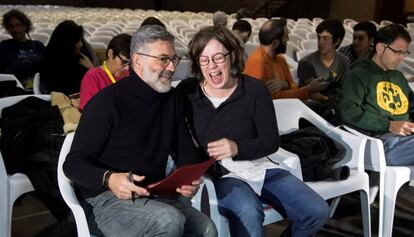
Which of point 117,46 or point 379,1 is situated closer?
point 117,46

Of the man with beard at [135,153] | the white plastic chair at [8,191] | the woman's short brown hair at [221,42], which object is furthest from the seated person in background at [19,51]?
the man with beard at [135,153]

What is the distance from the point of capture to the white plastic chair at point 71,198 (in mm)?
1880

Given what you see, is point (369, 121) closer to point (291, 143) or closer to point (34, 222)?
point (291, 143)

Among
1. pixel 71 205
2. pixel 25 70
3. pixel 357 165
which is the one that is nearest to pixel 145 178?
pixel 71 205

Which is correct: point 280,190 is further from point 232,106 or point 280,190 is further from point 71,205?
point 71,205

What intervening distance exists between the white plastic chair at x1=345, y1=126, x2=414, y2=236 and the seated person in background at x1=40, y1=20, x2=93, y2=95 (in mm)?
1964

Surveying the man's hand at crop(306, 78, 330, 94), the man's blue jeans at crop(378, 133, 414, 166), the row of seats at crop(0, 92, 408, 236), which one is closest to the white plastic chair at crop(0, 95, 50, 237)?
the row of seats at crop(0, 92, 408, 236)

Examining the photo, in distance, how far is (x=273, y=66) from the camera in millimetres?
3492

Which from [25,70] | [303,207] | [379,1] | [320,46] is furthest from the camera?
[379,1]

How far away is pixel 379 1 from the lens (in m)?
14.9

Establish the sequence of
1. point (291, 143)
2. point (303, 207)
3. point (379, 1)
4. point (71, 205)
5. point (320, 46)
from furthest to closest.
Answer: point (379, 1), point (320, 46), point (291, 143), point (303, 207), point (71, 205)

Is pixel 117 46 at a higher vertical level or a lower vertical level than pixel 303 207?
higher

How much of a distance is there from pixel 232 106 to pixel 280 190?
0.40m

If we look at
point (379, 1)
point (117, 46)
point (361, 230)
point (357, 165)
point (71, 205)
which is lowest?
point (379, 1)
